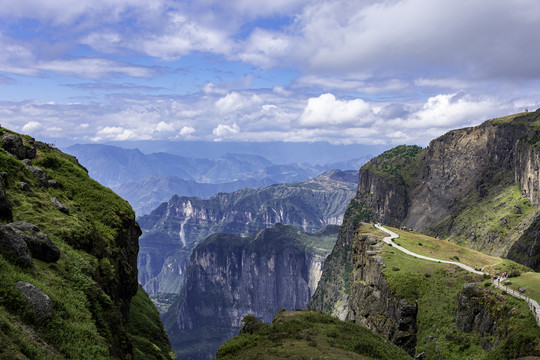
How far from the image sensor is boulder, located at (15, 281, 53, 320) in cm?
1953

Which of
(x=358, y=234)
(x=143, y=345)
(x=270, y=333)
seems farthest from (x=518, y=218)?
(x=143, y=345)

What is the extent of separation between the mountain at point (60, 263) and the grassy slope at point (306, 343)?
11.9 meters

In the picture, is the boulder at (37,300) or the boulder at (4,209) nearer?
the boulder at (37,300)

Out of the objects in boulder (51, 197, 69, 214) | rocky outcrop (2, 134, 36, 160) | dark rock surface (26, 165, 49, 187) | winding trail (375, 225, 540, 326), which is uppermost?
rocky outcrop (2, 134, 36, 160)

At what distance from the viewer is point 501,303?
49969 mm

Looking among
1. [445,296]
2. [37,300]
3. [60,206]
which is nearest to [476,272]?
[445,296]

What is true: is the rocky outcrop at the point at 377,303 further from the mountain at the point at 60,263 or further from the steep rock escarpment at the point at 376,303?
the mountain at the point at 60,263

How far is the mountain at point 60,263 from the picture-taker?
18938mm

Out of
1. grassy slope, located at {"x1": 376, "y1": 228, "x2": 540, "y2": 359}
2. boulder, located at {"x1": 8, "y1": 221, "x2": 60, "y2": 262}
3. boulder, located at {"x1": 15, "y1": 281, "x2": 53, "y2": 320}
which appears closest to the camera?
boulder, located at {"x1": 15, "y1": 281, "x2": 53, "y2": 320}

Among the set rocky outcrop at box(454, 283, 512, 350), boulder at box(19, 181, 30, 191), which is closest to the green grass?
rocky outcrop at box(454, 283, 512, 350)

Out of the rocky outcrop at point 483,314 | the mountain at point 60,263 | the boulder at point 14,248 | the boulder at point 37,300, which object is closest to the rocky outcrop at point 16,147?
the mountain at point 60,263

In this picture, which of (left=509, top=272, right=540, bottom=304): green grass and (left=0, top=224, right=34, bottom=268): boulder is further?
(left=509, top=272, right=540, bottom=304): green grass

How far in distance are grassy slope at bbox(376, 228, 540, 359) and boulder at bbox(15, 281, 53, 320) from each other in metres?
46.3

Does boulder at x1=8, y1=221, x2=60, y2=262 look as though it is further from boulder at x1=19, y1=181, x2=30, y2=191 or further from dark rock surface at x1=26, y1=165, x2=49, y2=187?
dark rock surface at x1=26, y1=165, x2=49, y2=187
